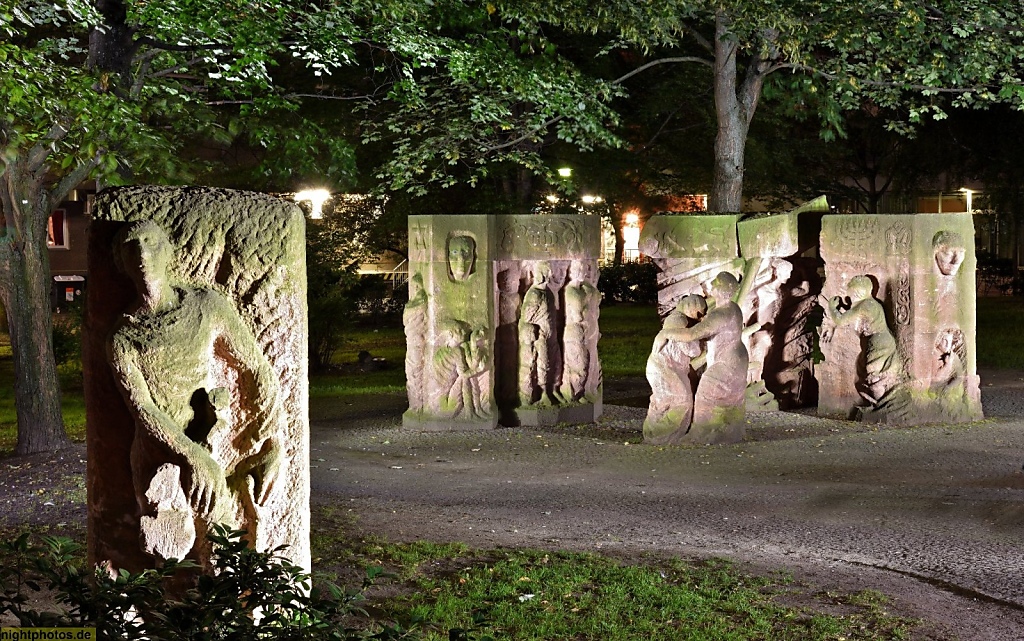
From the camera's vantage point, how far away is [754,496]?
37.9 feet

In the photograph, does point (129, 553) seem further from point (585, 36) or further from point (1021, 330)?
point (1021, 330)

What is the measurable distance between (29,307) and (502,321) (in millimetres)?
5800

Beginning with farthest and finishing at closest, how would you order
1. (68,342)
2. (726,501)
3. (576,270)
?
(68,342)
(576,270)
(726,501)

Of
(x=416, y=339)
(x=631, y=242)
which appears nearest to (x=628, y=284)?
(x=631, y=242)

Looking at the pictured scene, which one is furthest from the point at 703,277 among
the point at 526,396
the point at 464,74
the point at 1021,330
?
the point at 1021,330

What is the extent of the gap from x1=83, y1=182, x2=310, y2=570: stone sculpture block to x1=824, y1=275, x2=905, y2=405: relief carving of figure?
10.9m

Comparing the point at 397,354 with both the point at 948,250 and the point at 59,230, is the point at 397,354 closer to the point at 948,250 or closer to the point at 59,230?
the point at 948,250

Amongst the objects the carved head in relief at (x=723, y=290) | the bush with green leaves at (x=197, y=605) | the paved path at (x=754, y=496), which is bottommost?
the paved path at (x=754, y=496)

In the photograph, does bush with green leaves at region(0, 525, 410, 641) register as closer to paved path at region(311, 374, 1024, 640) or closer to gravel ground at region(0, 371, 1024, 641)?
gravel ground at region(0, 371, 1024, 641)

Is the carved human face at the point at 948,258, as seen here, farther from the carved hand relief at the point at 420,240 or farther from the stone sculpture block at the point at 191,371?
the stone sculpture block at the point at 191,371

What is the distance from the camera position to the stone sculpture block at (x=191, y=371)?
5.84 meters

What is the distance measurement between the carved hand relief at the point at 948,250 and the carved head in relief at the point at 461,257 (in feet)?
18.5

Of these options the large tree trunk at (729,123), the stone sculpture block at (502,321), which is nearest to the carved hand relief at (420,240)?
the stone sculpture block at (502,321)

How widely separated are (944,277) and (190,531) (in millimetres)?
11928
